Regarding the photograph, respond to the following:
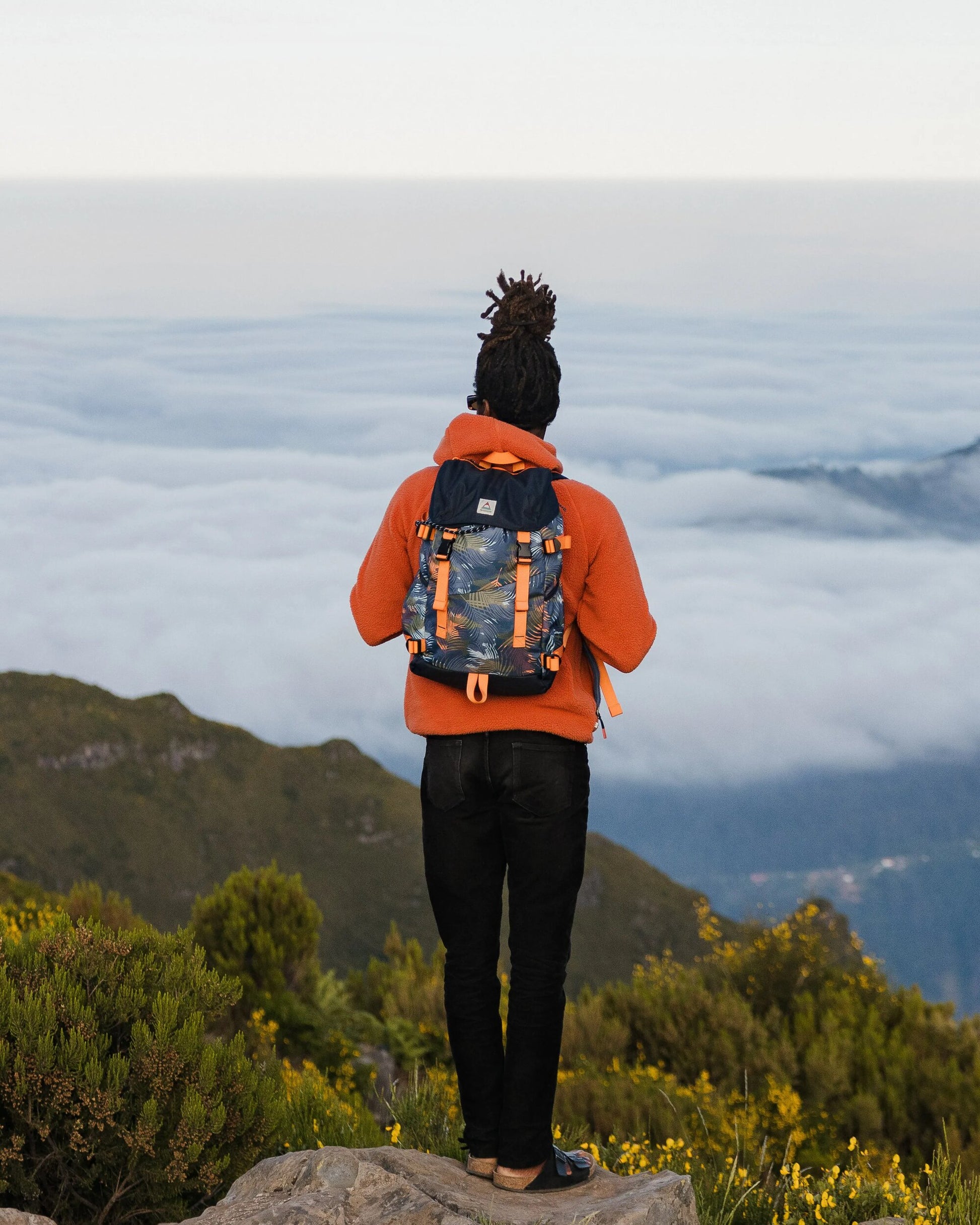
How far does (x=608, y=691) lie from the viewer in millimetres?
4648

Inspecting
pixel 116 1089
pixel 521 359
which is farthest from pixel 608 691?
pixel 116 1089

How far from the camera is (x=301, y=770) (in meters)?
44.4

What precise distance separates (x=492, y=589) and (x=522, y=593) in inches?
4.5

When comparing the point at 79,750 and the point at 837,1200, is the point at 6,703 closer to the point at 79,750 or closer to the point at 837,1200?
the point at 79,750

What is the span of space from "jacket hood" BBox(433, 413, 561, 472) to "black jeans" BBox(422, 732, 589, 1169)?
1.04 metres

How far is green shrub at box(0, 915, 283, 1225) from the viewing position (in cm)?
483

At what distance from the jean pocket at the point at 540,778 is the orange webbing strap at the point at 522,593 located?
42 cm

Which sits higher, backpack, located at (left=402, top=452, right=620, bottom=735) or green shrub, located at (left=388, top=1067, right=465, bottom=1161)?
backpack, located at (left=402, top=452, right=620, bottom=735)

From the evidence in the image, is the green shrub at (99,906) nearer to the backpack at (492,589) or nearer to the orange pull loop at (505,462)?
the backpack at (492,589)

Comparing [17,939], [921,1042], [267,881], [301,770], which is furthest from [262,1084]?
[301,770]

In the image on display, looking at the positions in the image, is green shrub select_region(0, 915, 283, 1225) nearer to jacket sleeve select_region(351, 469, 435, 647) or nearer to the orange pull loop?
jacket sleeve select_region(351, 469, 435, 647)

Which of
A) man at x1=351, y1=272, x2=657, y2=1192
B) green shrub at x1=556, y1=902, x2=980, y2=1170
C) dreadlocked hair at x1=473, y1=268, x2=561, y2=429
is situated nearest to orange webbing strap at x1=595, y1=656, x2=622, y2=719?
man at x1=351, y1=272, x2=657, y2=1192

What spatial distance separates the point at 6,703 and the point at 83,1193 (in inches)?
1538

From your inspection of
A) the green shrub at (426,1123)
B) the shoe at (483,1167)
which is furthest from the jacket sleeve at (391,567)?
the green shrub at (426,1123)
